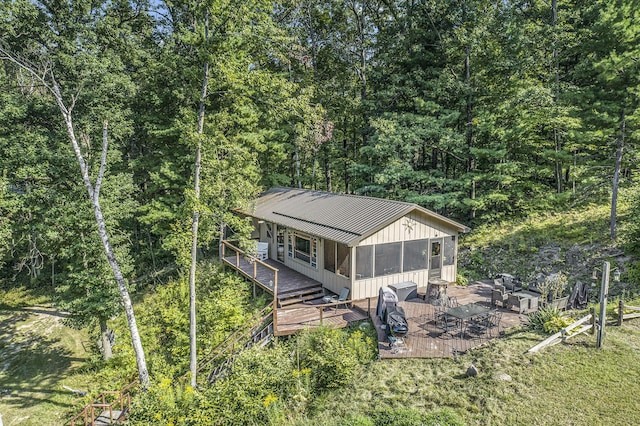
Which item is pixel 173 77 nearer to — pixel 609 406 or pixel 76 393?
pixel 76 393

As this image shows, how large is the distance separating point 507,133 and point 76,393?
2022 cm

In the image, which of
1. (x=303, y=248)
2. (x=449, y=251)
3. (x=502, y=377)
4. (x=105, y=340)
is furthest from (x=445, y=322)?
(x=105, y=340)

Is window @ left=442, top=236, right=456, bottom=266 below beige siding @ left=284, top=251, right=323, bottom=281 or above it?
above

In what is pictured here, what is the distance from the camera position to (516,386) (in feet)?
22.5

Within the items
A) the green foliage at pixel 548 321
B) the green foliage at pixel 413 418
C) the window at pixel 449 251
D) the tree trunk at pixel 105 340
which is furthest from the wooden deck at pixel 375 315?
the tree trunk at pixel 105 340

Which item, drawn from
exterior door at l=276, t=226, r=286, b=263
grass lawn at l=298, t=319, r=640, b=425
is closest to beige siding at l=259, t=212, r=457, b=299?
exterior door at l=276, t=226, r=286, b=263

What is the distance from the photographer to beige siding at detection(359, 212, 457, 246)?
12.2 metres

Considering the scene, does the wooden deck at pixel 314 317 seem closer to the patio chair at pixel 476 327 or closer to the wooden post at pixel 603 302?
the patio chair at pixel 476 327

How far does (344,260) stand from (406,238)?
236 centimetres

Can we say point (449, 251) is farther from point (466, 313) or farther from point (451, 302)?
point (466, 313)

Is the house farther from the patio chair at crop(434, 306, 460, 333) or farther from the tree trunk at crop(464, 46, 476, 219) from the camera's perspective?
the tree trunk at crop(464, 46, 476, 219)

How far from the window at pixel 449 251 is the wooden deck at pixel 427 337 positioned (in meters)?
2.02

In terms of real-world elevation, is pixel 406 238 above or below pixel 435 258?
above

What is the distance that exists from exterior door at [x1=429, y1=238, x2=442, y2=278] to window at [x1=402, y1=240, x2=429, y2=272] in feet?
0.86
